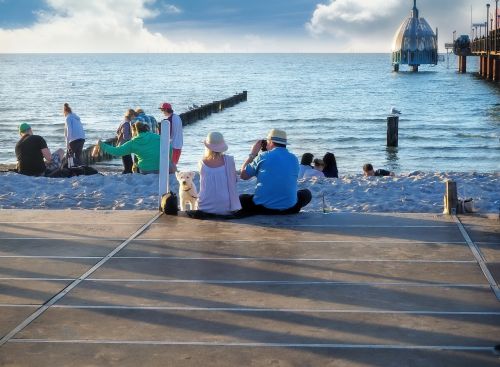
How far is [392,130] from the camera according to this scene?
30.5 m

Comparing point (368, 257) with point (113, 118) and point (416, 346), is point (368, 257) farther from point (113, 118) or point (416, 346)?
point (113, 118)

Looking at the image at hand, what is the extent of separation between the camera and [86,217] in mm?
9031

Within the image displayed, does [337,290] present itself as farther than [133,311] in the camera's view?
Yes

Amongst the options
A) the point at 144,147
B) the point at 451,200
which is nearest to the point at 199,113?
the point at 144,147

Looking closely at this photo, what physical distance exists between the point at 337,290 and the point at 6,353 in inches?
93.2

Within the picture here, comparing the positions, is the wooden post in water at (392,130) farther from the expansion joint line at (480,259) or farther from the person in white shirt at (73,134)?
the expansion joint line at (480,259)

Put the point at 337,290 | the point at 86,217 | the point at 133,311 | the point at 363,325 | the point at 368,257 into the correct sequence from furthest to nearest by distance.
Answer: the point at 86,217 < the point at 368,257 < the point at 337,290 < the point at 133,311 < the point at 363,325

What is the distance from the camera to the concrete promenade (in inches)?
190

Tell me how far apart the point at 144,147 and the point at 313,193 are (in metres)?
2.67

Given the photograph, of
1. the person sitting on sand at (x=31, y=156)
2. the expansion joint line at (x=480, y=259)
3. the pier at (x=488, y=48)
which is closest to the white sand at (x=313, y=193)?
the person sitting on sand at (x=31, y=156)

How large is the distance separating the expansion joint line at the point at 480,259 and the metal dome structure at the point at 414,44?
13678 centimetres

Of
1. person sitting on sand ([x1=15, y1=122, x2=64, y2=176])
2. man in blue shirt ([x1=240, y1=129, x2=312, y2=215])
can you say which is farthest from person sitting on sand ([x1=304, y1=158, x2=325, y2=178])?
man in blue shirt ([x1=240, y1=129, x2=312, y2=215])

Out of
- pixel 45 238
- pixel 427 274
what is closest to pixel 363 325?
pixel 427 274

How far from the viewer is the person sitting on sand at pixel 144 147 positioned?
12.6 meters
